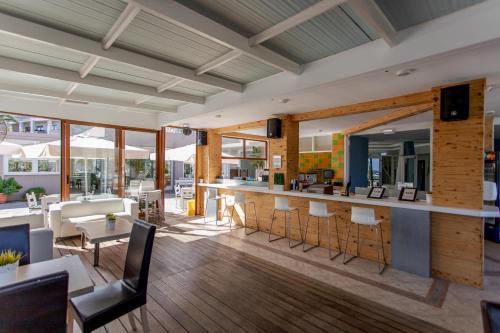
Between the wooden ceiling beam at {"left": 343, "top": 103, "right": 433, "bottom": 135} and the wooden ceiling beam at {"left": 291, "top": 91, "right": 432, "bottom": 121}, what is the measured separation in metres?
0.33

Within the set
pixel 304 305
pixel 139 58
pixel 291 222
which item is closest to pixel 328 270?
pixel 304 305

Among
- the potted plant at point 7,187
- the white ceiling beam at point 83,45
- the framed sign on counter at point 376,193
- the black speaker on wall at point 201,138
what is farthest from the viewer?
the potted plant at point 7,187

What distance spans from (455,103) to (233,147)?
22.6 ft

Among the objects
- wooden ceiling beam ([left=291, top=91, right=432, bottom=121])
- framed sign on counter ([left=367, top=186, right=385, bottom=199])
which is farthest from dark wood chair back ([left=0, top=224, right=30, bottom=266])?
wooden ceiling beam ([left=291, top=91, right=432, bottom=121])

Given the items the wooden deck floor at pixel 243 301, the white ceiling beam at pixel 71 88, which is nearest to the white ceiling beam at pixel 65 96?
the white ceiling beam at pixel 71 88

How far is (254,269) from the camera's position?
12.1 feet

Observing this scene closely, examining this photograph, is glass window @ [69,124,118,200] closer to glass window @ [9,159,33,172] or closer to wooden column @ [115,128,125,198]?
wooden column @ [115,128,125,198]

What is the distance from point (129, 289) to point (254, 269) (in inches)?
77.0

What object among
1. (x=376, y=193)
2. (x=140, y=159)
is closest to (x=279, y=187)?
(x=376, y=193)

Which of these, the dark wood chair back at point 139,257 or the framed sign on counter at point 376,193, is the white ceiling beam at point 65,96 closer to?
the dark wood chair back at point 139,257

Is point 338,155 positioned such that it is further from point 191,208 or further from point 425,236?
point 425,236

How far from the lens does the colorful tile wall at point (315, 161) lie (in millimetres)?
9672

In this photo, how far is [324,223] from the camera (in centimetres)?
472

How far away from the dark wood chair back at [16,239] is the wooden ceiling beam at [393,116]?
5.17 m
